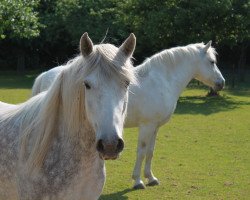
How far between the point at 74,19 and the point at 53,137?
2436 cm

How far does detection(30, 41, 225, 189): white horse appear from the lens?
271 inches

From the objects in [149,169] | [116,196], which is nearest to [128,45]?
[116,196]

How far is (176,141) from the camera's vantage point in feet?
33.2

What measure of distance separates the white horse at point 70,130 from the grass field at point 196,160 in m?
3.09

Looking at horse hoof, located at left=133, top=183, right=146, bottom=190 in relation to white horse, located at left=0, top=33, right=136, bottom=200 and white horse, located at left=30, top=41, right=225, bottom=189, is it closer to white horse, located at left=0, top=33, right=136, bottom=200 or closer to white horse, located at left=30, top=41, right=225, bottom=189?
white horse, located at left=30, top=41, right=225, bottom=189

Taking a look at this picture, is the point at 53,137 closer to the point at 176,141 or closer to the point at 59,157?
the point at 59,157

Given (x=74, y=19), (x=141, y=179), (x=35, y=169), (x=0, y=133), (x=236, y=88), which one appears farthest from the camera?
(x=74, y=19)

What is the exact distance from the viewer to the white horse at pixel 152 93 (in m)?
6.88

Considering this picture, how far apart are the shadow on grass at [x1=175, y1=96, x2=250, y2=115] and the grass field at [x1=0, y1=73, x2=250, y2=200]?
8 cm

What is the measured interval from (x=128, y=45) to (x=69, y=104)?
61 centimetres

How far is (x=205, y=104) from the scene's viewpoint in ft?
55.4

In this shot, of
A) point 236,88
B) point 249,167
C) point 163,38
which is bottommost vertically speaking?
Result: point 236,88

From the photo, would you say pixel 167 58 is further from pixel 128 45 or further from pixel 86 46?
pixel 86 46

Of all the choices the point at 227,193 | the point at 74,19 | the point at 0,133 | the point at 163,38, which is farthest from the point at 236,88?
the point at 0,133
